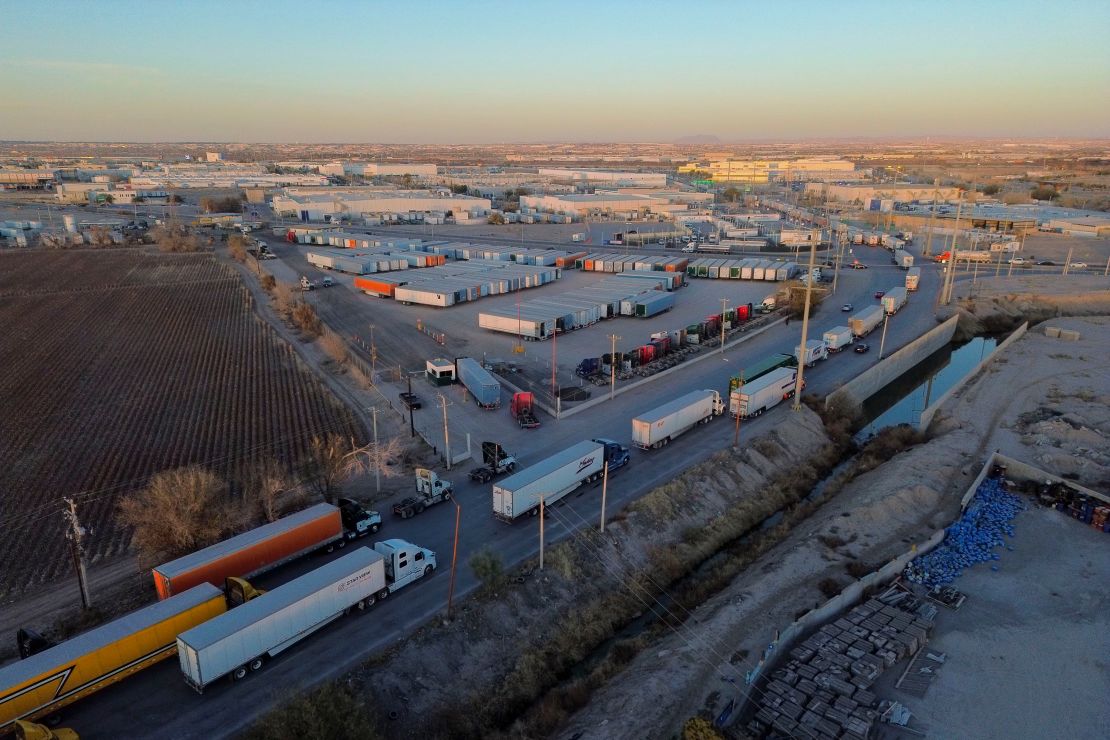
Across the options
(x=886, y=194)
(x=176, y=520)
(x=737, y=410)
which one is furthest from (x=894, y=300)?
(x=886, y=194)

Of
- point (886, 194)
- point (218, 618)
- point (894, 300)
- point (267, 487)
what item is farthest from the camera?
point (886, 194)

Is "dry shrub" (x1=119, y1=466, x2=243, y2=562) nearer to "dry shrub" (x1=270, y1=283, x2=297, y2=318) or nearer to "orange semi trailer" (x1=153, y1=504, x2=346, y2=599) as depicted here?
"orange semi trailer" (x1=153, y1=504, x2=346, y2=599)

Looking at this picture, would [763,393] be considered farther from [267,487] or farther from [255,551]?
[255,551]

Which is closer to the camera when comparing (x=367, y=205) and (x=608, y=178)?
(x=367, y=205)

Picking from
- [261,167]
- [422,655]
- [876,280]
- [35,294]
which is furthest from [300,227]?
[261,167]

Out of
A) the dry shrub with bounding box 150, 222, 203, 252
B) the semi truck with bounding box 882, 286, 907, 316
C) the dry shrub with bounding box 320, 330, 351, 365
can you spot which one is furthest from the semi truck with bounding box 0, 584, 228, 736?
the dry shrub with bounding box 150, 222, 203, 252

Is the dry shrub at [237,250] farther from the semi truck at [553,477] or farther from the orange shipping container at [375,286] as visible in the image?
the semi truck at [553,477]

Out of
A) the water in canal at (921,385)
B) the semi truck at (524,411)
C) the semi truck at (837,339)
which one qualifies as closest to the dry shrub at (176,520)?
the semi truck at (524,411)
